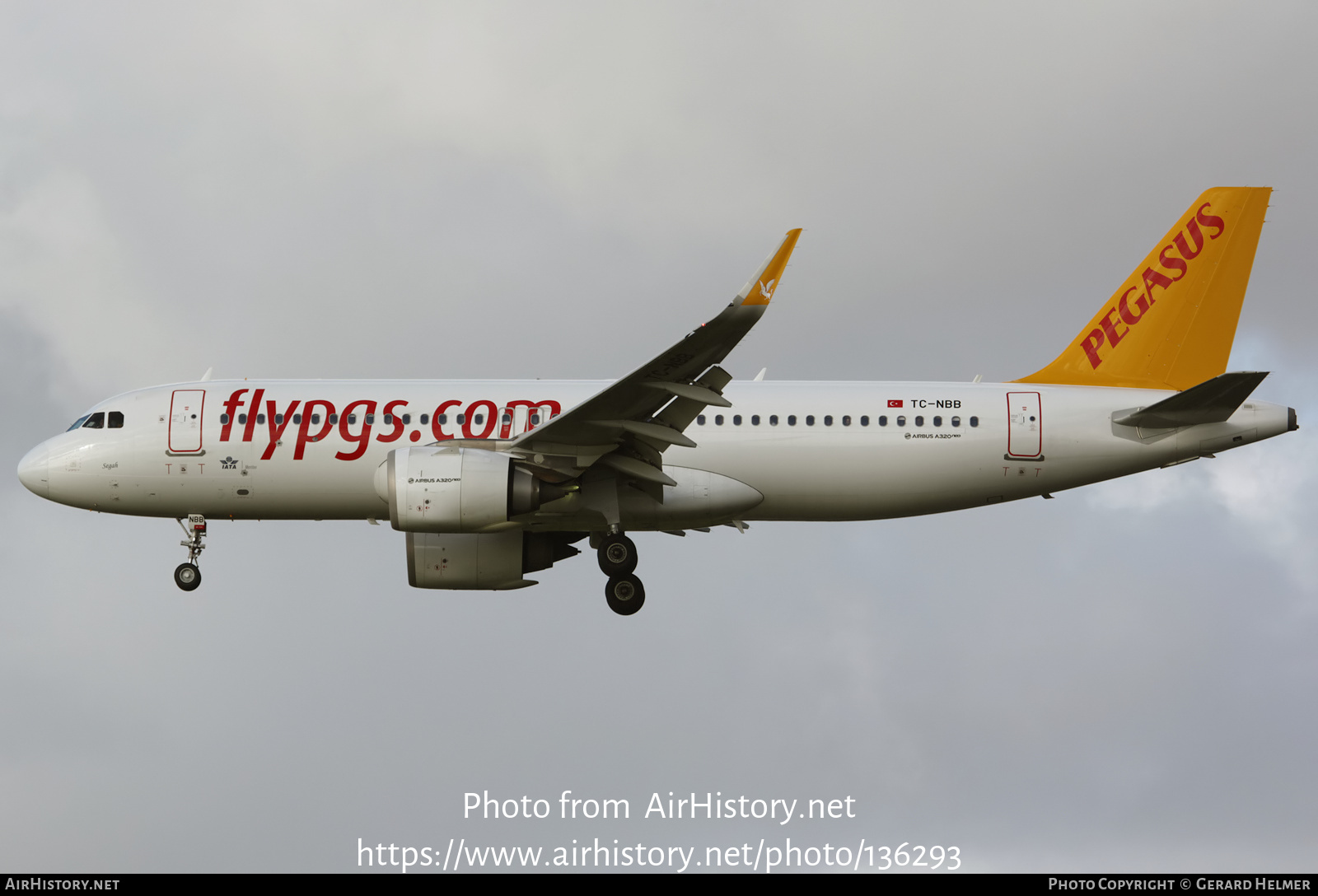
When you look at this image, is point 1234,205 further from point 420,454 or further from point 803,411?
point 420,454

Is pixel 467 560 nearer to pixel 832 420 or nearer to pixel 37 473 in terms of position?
pixel 832 420

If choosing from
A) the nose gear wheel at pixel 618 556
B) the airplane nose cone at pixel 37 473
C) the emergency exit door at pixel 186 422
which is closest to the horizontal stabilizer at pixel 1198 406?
the nose gear wheel at pixel 618 556

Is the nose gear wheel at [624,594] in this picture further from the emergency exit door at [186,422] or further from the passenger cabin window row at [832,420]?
the emergency exit door at [186,422]

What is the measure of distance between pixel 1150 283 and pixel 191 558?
19.3 meters

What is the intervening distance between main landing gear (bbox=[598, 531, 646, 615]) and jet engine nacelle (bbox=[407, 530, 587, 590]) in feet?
7.93

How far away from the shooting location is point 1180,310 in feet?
94.8

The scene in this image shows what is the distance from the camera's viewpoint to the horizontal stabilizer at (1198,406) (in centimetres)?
2573

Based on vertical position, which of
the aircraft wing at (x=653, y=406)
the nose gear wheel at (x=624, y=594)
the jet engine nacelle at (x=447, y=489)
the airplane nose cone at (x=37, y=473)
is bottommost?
the nose gear wheel at (x=624, y=594)

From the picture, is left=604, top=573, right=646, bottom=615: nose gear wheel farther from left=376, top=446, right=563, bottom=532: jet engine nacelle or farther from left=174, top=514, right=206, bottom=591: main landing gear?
left=174, top=514, right=206, bottom=591: main landing gear

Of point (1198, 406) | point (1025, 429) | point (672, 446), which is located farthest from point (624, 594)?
point (1198, 406)

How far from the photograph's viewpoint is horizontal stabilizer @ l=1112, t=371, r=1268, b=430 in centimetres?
2573

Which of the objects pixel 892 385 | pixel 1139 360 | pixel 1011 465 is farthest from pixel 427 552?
pixel 1139 360

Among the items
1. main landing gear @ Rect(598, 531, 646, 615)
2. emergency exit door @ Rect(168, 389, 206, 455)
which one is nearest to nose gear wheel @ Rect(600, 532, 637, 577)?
main landing gear @ Rect(598, 531, 646, 615)

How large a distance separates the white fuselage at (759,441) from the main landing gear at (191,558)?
0.59m
